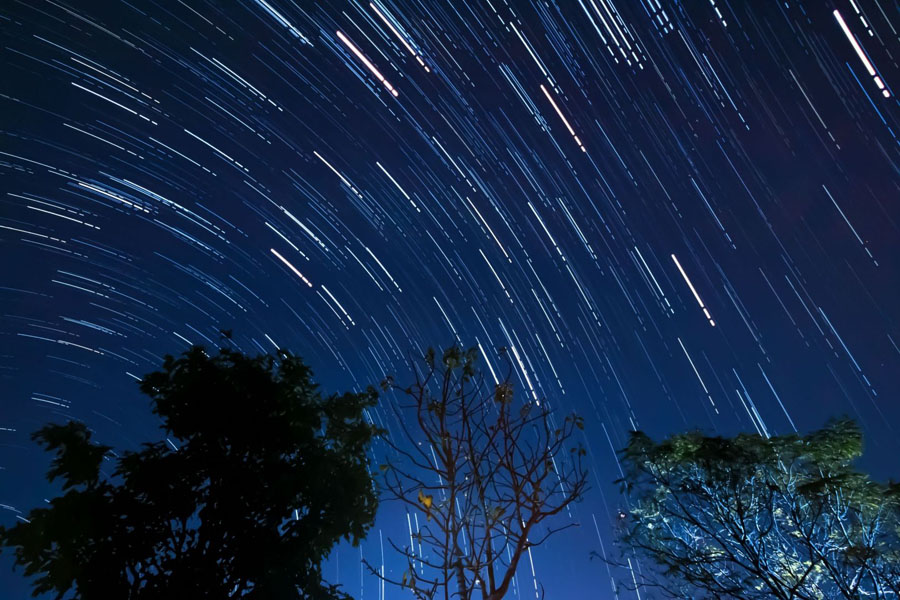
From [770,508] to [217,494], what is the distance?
8.11m

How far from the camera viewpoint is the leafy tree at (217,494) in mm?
5938

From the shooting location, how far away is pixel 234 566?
6.31 meters

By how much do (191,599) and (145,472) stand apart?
1.74 m

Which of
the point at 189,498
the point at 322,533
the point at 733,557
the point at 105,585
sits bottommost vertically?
the point at 733,557

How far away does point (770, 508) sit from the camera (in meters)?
7.07

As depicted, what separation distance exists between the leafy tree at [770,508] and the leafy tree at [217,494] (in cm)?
522

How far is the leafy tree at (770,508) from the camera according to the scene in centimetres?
718

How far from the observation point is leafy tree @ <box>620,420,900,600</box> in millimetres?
7184

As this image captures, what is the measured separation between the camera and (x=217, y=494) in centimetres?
664

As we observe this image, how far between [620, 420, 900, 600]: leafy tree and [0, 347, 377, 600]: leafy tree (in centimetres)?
522

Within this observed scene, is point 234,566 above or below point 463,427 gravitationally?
above

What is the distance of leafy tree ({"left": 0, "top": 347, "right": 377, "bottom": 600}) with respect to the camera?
5.94 meters

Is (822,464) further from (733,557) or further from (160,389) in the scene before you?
(160,389)

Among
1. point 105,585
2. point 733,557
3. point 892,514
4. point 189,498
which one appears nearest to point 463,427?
point 189,498
